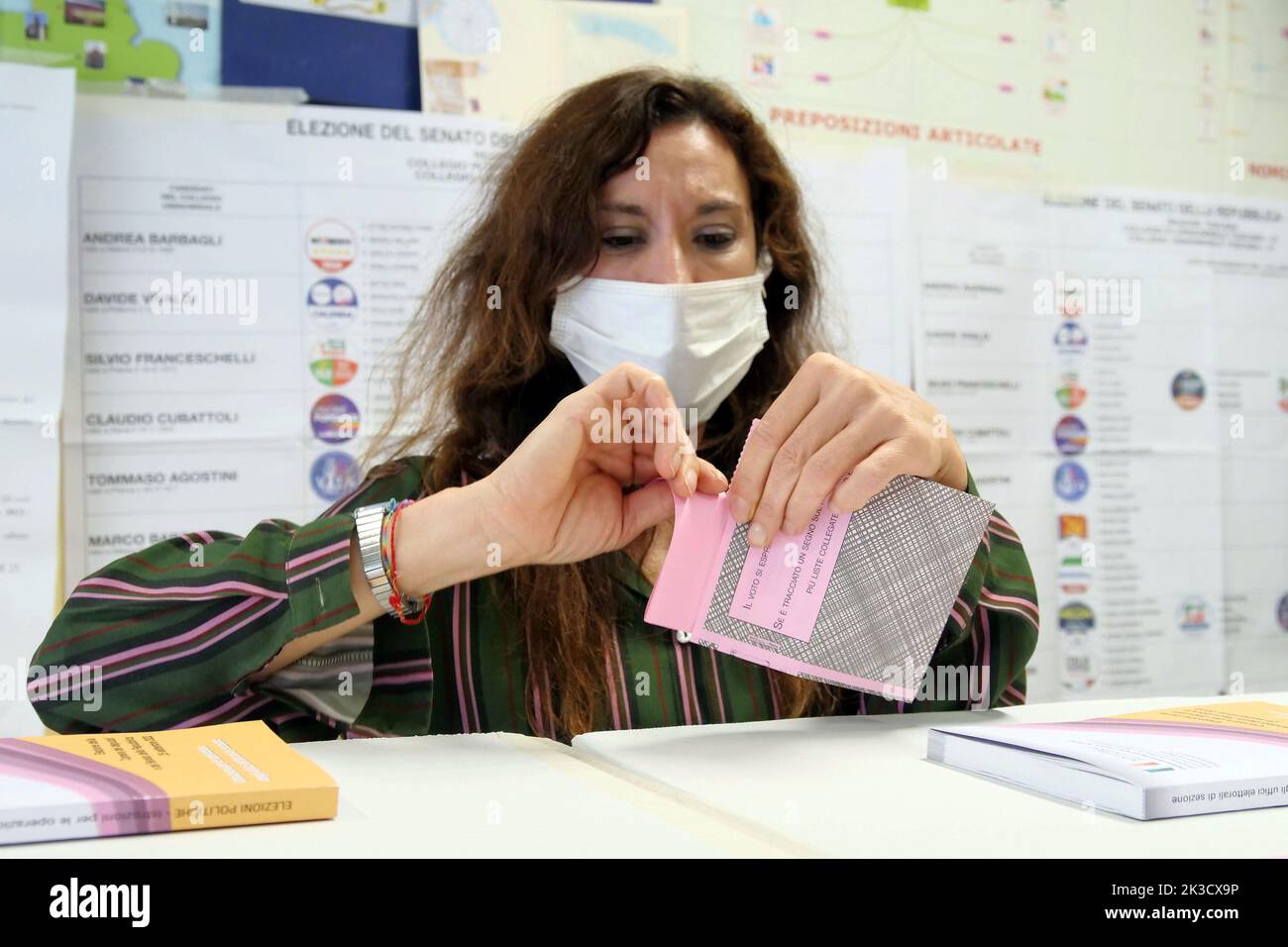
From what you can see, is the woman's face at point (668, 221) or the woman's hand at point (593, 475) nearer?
the woman's hand at point (593, 475)

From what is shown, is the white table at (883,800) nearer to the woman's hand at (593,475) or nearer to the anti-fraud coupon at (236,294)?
the woman's hand at (593,475)

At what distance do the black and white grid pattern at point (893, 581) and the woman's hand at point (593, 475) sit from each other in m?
0.09

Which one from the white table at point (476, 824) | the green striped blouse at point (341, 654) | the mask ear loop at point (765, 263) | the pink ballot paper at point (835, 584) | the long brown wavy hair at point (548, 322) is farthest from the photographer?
the mask ear loop at point (765, 263)

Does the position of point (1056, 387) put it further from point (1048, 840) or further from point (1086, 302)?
point (1048, 840)

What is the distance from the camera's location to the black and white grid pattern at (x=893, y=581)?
74 cm

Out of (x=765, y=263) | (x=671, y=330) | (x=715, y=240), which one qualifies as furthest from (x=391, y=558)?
(x=765, y=263)

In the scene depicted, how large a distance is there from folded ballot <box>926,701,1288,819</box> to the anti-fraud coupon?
99 centimetres

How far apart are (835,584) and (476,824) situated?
0.33 meters

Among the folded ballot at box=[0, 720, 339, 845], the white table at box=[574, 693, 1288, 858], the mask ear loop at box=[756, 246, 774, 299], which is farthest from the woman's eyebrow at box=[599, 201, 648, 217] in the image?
the folded ballot at box=[0, 720, 339, 845]

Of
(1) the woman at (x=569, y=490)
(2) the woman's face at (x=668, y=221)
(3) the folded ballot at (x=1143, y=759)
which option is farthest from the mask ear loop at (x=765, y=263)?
(3) the folded ballot at (x=1143, y=759)

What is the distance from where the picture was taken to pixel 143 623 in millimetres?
871

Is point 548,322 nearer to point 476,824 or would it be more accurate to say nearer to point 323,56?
point 323,56
